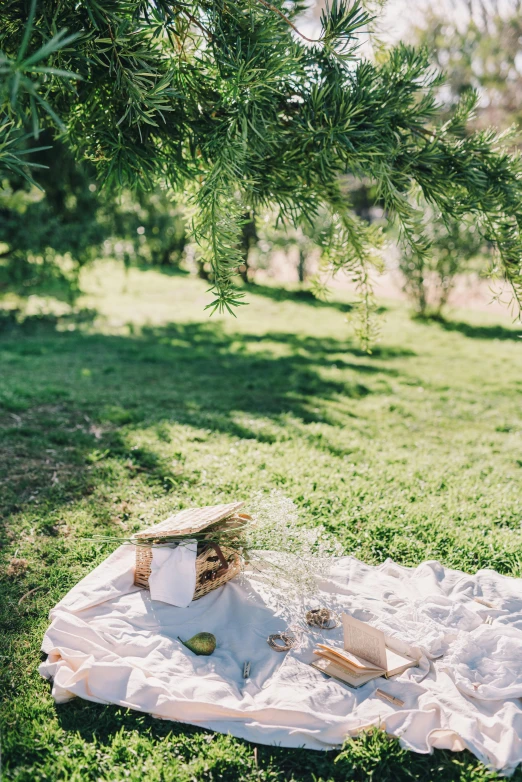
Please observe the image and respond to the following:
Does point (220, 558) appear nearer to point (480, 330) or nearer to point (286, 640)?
point (286, 640)

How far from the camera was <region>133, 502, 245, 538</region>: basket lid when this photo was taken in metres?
3.47

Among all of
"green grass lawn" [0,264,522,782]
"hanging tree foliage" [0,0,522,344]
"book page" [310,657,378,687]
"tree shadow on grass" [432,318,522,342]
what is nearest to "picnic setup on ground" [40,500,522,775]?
"book page" [310,657,378,687]

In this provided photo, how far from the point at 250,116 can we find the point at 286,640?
2.66m

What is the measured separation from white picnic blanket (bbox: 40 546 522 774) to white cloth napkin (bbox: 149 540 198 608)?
71mm

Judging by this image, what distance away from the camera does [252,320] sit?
14406 mm

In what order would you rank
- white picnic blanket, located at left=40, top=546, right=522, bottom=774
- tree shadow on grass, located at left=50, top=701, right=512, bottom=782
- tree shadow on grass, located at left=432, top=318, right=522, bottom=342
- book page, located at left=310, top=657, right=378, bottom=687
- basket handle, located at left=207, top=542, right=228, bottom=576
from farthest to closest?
tree shadow on grass, located at left=432, top=318, right=522, bottom=342 < basket handle, located at left=207, top=542, right=228, bottom=576 < book page, located at left=310, top=657, right=378, bottom=687 < white picnic blanket, located at left=40, top=546, right=522, bottom=774 < tree shadow on grass, located at left=50, top=701, right=512, bottom=782

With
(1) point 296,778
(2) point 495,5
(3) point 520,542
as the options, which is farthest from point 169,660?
(2) point 495,5

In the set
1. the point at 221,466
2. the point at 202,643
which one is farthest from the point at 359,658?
the point at 221,466

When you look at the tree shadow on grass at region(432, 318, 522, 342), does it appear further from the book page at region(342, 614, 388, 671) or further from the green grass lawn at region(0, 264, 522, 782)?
the book page at region(342, 614, 388, 671)

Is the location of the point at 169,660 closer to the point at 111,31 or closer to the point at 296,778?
the point at 296,778

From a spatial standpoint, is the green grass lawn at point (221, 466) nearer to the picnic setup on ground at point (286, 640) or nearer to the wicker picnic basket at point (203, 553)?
the picnic setup on ground at point (286, 640)

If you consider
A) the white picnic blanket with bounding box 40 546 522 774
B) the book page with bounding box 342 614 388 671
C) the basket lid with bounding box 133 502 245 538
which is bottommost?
the white picnic blanket with bounding box 40 546 522 774

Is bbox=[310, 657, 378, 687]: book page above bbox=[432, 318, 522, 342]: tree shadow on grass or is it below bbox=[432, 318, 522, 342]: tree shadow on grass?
below

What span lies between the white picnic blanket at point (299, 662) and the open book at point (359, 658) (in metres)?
0.06
